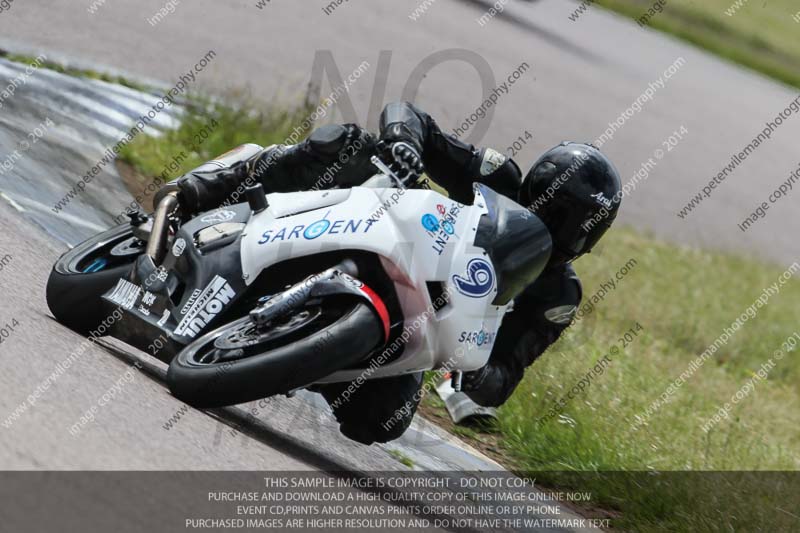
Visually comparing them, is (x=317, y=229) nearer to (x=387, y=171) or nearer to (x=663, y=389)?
(x=387, y=171)

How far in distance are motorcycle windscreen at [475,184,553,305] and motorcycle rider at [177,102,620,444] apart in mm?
258

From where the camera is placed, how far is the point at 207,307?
4.88 meters

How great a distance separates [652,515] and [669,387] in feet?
8.52

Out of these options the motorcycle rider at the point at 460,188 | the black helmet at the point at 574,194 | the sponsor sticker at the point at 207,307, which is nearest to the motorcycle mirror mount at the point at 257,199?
the sponsor sticker at the point at 207,307

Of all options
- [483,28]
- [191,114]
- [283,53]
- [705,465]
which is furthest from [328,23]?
[705,465]

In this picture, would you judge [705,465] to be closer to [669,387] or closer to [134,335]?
[669,387]

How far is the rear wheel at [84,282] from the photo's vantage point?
5.55m

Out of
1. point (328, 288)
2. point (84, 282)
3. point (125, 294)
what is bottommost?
point (84, 282)

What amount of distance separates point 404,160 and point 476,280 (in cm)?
58

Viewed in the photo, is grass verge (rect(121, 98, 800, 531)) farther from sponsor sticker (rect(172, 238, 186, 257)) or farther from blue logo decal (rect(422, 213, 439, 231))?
sponsor sticker (rect(172, 238, 186, 257))

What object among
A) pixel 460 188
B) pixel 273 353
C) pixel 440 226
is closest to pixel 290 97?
pixel 460 188

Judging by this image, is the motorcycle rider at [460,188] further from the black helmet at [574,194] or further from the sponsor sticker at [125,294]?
the sponsor sticker at [125,294]

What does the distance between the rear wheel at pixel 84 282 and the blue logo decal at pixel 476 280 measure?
5.41 feet

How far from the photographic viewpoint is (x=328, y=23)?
14922 millimetres
